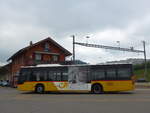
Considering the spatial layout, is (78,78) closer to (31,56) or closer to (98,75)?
(98,75)

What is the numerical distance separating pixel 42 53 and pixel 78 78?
23981 millimetres

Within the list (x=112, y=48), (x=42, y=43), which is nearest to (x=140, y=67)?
(x=112, y=48)

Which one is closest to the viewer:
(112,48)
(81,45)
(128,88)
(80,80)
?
(128,88)

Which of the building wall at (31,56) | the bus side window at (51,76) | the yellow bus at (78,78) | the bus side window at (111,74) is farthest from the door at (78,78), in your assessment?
the building wall at (31,56)

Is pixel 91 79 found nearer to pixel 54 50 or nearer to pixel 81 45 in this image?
pixel 81 45

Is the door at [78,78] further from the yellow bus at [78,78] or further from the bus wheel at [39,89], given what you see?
the bus wheel at [39,89]

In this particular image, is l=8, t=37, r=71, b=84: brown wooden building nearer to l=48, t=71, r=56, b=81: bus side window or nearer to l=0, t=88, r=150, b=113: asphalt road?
l=48, t=71, r=56, b=81: bus side window

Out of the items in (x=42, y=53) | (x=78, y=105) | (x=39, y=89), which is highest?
(x=42, y=53)

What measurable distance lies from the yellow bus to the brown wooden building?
2003 cm

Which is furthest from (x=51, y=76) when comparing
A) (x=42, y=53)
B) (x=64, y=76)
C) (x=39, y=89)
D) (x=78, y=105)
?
(x=42, y=53)

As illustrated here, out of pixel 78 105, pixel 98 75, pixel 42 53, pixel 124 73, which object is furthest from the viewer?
pixel 42 53

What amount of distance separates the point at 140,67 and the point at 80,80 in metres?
60.2

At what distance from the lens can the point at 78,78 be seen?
2094cm

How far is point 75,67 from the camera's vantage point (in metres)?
21.2
